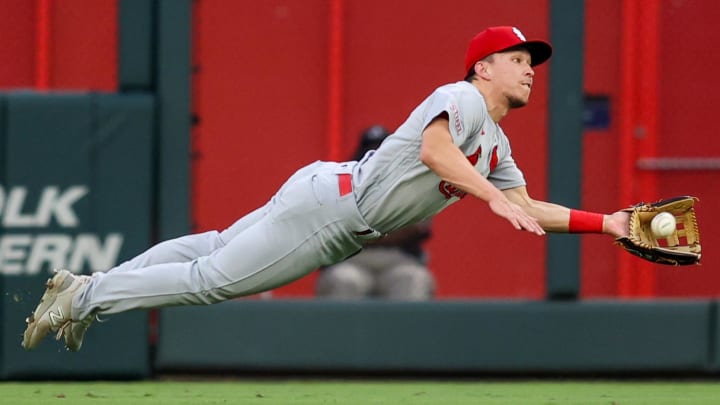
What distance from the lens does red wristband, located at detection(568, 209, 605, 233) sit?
257 inches

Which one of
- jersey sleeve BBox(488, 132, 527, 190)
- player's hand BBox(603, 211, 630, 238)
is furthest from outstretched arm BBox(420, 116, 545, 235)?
jersey sleeve BBox(488, 132, 527, 190)

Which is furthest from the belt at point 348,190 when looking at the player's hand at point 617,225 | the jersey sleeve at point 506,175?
the player's hand at point 617,225

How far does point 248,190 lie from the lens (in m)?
9.93

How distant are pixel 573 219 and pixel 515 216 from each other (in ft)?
2.52

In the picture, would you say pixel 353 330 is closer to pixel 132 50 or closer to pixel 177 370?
pixel 177 370

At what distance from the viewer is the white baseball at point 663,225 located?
6.38 metres

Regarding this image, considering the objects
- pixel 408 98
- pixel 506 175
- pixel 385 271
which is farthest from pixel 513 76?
pixel 408 98

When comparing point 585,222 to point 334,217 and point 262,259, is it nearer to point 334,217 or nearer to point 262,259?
point 334,217

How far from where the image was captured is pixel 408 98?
32.7ft

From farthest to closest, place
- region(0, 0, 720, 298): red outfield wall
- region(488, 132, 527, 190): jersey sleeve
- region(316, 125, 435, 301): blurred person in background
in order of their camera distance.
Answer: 1. region(0, 0, 720, 298): red outfield wall
2. region(316, 125, 435, 301): blurred person in background
3. region(488, 132, 527, 190): jersey sleeve

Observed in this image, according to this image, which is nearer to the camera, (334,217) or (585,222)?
(334,217)
